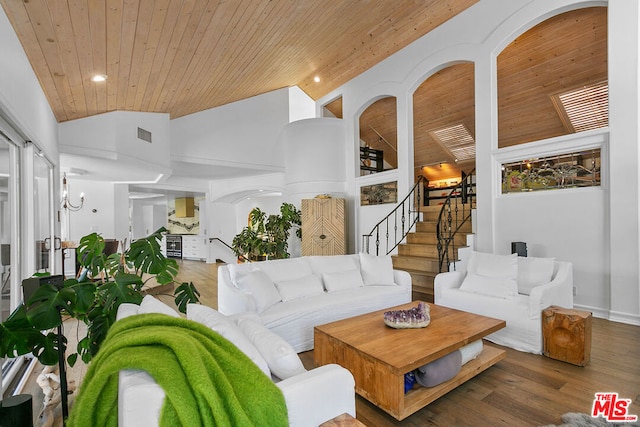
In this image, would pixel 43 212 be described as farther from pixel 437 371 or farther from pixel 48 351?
pixel 437 371

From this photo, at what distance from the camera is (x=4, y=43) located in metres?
2.32

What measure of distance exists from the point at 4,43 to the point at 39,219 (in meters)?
2.32

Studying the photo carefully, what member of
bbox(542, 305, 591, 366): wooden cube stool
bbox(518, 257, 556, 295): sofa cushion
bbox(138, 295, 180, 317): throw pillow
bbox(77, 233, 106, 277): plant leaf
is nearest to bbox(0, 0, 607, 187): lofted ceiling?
bbox(77, 233, 106, 277): plant leaf

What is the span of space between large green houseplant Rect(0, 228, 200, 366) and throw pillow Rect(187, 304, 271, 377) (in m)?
0.54

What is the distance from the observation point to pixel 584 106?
20.4 ft

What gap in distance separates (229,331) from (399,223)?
6.08m

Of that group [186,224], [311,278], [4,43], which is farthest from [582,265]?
[186,224]

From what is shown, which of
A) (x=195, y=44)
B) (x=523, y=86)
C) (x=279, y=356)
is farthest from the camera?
(x=523, y=86)

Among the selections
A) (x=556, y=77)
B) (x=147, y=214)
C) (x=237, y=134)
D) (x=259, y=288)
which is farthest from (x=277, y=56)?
(x=147, y=214)

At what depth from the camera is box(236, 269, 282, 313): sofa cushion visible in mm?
3326

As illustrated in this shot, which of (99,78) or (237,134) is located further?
(237,134)

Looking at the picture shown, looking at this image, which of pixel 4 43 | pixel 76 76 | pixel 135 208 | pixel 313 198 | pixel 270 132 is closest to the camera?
pixel 4 43

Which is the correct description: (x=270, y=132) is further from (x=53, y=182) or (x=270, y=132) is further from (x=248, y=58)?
(x=53, y=182)

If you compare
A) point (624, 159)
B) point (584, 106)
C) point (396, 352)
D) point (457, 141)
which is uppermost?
point (584, 106)
